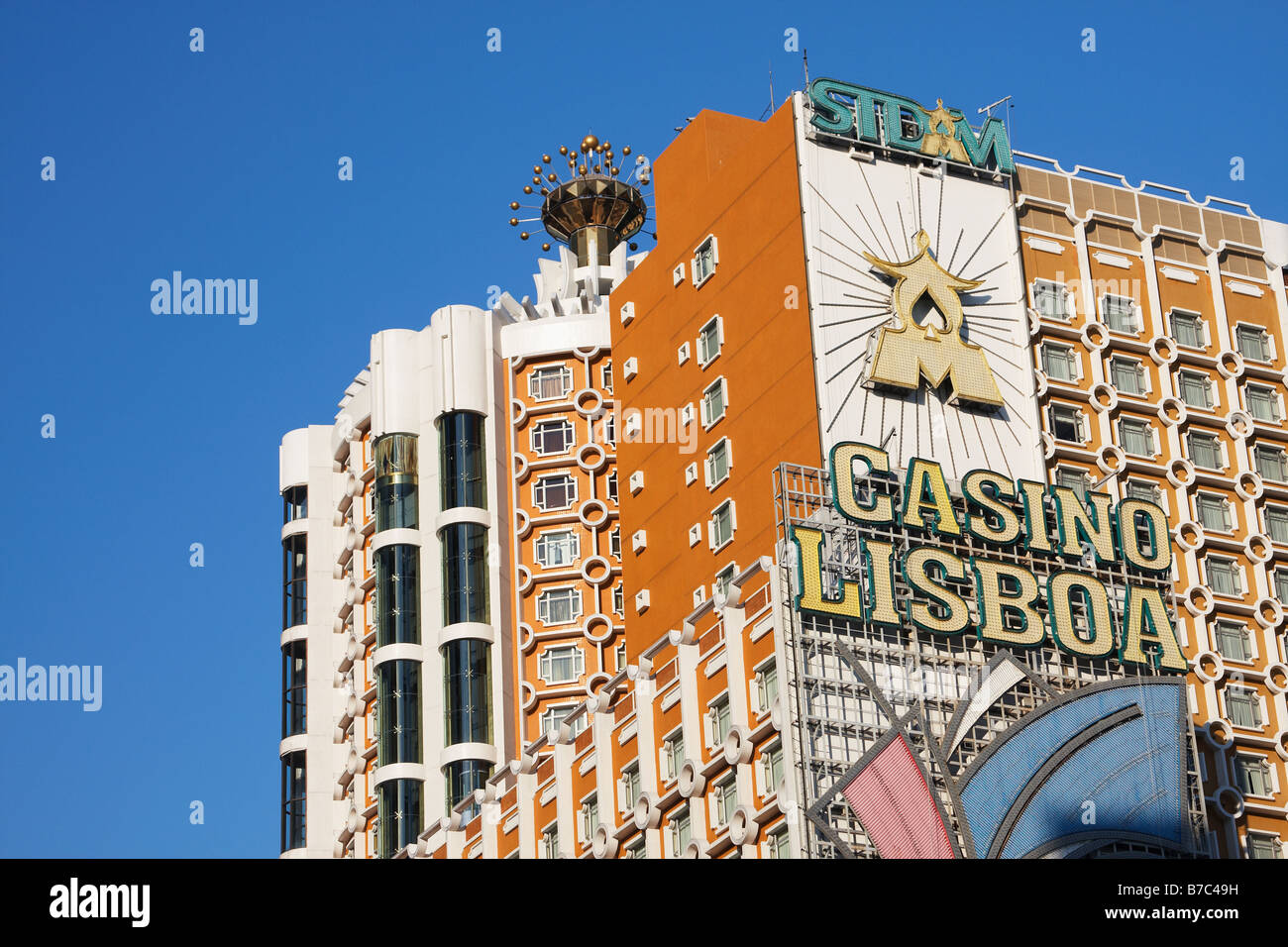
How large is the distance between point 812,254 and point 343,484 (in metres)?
31.0

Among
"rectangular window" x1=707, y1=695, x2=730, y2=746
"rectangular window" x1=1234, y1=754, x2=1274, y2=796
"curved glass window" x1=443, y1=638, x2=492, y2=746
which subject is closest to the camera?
"rectangular window" x1=707, y1=695, x2=730, y2=746

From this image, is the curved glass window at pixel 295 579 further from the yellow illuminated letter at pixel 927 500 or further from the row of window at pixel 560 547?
the yellow illuminated letter at pixel 927 500

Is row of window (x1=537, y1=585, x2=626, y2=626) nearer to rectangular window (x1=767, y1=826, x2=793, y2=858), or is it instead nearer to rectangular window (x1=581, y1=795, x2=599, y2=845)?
rectangular window (x1=581, y1=795, x2=599, y2=845)

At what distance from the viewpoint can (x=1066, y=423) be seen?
7762cm

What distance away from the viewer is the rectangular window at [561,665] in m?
85.6

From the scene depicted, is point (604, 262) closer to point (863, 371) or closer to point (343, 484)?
point (343, 484)

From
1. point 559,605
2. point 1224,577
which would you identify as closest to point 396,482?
point 559,605

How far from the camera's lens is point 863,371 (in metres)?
71.8

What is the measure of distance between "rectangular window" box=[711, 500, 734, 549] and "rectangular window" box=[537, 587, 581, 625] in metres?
13.6

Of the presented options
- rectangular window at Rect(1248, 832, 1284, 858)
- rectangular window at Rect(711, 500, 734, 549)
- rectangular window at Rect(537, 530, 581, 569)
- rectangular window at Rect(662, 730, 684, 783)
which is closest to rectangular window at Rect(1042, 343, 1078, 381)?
rectangular window at Rect(711, 500, 734, 549)

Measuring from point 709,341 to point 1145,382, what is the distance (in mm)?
15872

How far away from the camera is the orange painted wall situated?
72.1 metres

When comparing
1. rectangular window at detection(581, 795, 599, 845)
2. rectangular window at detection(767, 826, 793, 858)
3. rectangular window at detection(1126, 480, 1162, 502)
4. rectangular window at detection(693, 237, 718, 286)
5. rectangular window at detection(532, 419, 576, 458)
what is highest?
rectangular window at detection(693, 237, 718, 286)
